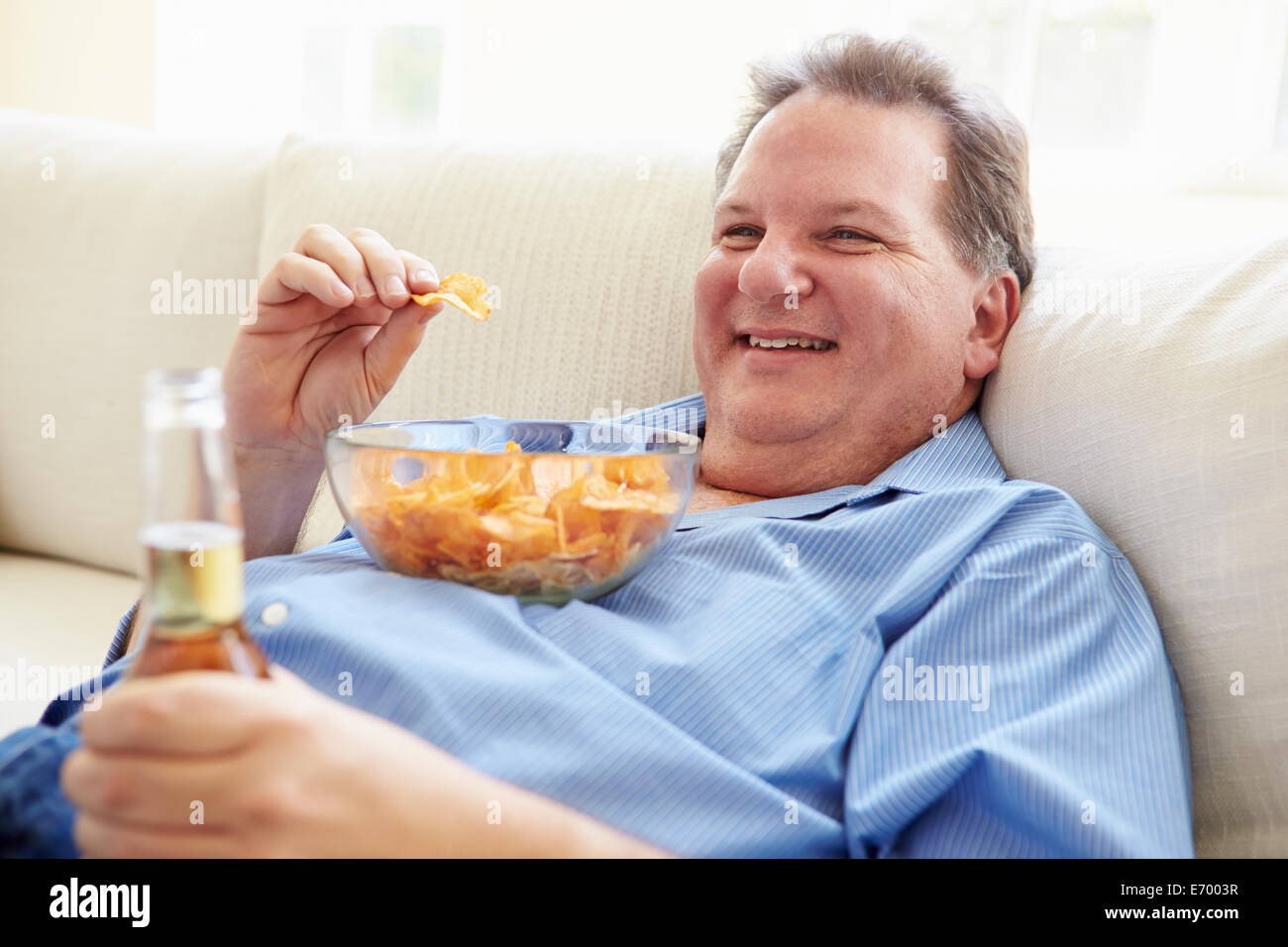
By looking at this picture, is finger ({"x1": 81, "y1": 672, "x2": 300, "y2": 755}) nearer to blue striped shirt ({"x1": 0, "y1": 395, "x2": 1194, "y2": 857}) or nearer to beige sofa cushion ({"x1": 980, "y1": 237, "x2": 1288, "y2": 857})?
blue striped shirt ({"x1": 0, "y1": 395, "x2": 1194, "y2": 857})

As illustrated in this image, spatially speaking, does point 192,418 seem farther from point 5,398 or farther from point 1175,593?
point 5,398

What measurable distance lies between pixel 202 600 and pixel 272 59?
3.93m

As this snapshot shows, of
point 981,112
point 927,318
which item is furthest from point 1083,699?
point 981,112

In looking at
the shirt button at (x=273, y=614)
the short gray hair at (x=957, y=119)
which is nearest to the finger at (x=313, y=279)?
the shirt button at (x=273, y=614)

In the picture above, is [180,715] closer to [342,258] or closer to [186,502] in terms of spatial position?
[186,502]

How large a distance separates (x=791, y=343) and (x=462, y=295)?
1.09 ft

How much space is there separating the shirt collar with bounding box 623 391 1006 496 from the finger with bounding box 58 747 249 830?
0.69m

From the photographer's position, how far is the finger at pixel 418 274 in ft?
3.52

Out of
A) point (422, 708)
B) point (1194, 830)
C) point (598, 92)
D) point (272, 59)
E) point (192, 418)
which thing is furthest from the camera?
point (272, 59)

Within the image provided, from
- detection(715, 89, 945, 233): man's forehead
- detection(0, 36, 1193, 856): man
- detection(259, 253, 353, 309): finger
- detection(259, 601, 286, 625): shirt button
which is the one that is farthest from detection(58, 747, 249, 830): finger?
detection(715, 89, 945, 233): man's forehead

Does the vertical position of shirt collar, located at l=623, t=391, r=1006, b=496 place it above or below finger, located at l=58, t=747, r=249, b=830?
above

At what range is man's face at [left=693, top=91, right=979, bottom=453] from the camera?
1.16m

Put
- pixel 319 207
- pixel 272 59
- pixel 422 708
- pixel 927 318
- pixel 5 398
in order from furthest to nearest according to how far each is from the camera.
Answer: pixel 272 59 → pixel 5 398 → pixel 319 207 → pixel 927 318 → pixel 422 708

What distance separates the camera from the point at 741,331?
47.9 inches
